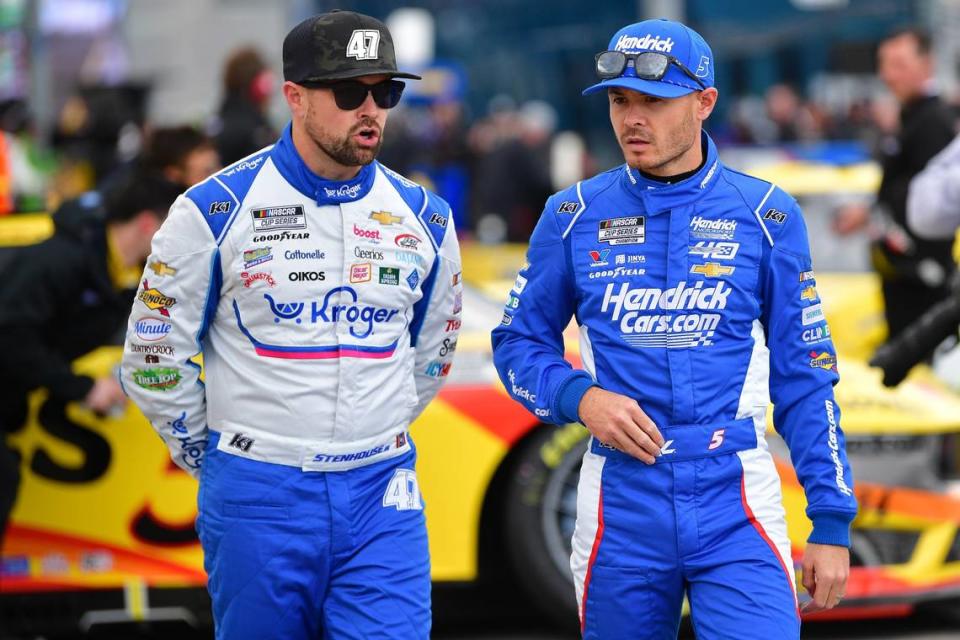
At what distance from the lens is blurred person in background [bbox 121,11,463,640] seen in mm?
3844

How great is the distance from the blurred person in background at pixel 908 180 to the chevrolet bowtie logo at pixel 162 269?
4.14 m

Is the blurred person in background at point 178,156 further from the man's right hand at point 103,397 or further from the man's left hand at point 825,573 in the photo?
the man's left hand at point 825,573

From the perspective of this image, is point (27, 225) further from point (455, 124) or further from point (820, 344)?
point (455, 124)

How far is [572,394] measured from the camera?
375cm

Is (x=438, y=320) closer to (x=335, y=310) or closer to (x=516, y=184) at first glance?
(x=335, y=310)

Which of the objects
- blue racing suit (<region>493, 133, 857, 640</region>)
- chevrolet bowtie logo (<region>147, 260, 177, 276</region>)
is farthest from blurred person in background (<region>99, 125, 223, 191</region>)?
blue racing suit (<region>493, 133, 857, 640</region>)

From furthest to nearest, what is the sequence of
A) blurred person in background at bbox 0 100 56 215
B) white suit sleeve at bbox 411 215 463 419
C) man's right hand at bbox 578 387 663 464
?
blurred person in background at bbox 0 100 56 215 < white suit sleeve at bbox 411 215 463 419 < man's right hand at bbox 578 387 663 464

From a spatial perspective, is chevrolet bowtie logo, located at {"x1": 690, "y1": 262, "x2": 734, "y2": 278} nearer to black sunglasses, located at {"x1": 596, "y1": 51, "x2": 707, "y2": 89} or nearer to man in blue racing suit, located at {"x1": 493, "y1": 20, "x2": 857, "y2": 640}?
man in blue racing suit, located at {"x1": 493, "y1": 20, "x2": 857, "y2": 640}

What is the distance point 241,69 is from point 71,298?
336cm

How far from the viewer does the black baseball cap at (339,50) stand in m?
3.87

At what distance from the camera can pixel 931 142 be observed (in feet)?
24.3

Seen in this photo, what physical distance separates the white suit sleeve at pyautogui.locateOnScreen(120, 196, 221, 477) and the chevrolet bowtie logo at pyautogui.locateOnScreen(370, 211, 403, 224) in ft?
1.27

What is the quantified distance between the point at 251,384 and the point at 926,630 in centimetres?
328

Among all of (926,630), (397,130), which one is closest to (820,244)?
(926,630)
